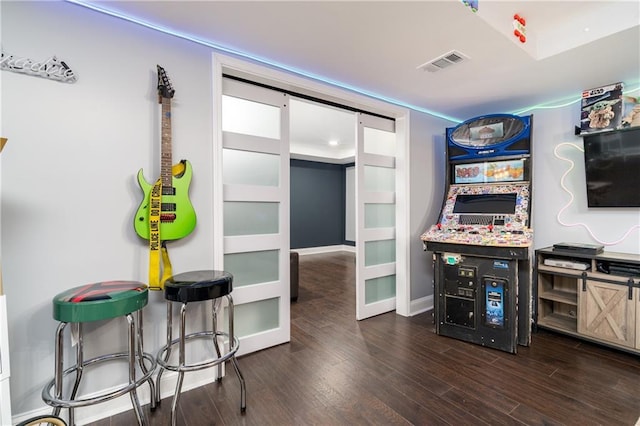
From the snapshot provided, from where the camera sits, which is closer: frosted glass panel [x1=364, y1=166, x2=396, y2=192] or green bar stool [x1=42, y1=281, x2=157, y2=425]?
green bar stool [x1=42, y1=281, x2=157, y2=425]

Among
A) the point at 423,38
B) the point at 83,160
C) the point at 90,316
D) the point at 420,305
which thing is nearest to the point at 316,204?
the point at 420,305

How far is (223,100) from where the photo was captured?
240cm

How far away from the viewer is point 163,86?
1.92m

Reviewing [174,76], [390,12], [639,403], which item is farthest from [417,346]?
[174,76]

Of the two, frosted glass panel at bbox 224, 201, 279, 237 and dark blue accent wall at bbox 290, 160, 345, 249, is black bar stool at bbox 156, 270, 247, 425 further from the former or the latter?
dark blue accent wall at bbox 290, 160, 345, 249

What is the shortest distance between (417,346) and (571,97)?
3022mm

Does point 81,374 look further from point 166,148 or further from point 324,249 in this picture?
point 324,249

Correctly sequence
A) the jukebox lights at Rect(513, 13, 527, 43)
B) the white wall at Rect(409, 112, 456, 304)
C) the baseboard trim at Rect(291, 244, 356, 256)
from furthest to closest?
the baseboard trim at Rect(291, 244, 356, 256) → the white wall at Rect(409, 112, 456, 304) → the jukebox lights at Rect(513, 13, 527, 43)

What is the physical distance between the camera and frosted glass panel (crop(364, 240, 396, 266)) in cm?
340

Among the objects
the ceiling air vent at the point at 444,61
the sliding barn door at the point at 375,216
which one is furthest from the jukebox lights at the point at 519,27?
the sliding barn door at the point at 375,216

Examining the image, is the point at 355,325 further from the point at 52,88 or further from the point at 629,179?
the point at 52,88

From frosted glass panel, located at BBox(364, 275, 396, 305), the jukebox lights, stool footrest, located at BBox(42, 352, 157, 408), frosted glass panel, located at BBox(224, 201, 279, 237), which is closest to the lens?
stool footrest, located at BBox(42, 352, 157, 408)

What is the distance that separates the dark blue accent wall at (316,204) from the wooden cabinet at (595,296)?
18.6ft

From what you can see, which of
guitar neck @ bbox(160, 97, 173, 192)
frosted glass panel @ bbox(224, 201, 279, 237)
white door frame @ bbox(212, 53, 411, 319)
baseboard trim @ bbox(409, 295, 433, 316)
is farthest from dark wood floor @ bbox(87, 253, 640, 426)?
guitar neck @ bbox(160, 97, 173, 192)
